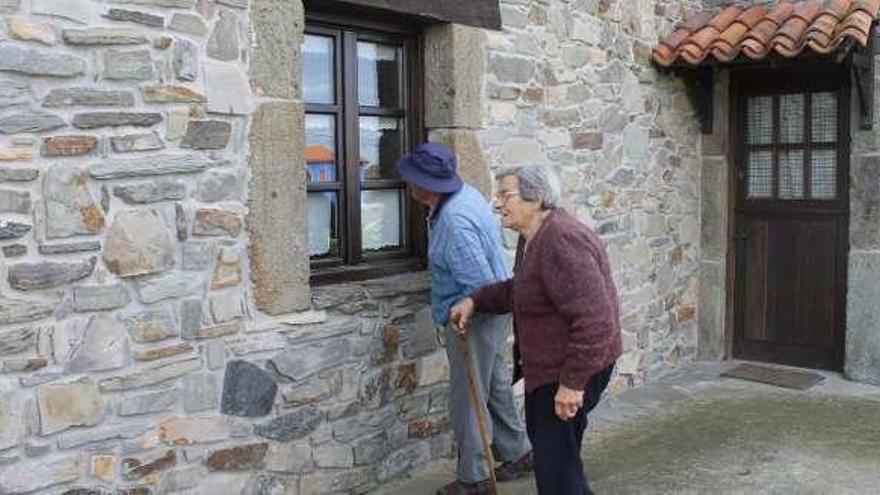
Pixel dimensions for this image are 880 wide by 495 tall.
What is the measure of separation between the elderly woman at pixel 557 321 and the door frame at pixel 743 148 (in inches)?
128

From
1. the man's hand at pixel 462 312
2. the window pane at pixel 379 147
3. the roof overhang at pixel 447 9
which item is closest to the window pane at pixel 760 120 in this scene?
the roof overhang at pixel 447 9

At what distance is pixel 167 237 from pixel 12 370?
0.68 metres

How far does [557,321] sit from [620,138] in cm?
286

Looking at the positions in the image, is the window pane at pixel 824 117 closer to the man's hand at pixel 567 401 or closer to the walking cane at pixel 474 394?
the walking cane at pixel 474 394

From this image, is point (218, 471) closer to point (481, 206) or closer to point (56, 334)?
point (56, 334)

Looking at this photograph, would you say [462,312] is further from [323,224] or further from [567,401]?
[323,224]

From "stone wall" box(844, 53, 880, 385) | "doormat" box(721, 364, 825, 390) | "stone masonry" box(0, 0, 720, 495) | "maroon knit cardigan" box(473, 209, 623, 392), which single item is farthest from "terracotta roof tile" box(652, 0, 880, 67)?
"maroon knit cardigan" box(473, 209, 623, 392)

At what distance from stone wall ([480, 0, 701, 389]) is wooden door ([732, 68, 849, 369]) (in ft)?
1.13

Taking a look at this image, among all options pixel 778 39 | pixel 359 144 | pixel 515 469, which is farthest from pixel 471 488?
pixel 778 39

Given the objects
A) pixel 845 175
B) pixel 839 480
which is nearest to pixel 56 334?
pixel 839 480

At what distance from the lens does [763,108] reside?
6457mm

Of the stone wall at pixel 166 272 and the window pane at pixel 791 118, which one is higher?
the window pane at pixel 791 118

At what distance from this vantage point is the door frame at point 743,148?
239 inches

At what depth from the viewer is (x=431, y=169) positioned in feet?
12.6
